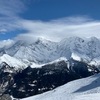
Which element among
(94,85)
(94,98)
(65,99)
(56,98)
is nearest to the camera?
(94,98)

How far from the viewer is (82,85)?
170500mm

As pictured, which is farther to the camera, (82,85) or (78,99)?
(82,85)

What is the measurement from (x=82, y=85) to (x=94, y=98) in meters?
63.3

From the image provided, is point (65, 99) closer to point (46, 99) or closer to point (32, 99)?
point (46, 99)

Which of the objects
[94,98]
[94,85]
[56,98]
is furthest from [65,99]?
[94,85]

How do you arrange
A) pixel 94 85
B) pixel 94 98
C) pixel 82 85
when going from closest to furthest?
pixel 94 98 → pixel 94 85 → pixel 82 85

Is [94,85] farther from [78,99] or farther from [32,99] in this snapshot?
[78,99]

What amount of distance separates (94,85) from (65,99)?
33.1m

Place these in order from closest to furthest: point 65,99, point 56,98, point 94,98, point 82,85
Answer: point 94,98, point 65,99, point 56,98, point 82,85

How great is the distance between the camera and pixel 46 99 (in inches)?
5714

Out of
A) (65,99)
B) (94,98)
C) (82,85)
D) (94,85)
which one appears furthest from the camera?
(82,85)

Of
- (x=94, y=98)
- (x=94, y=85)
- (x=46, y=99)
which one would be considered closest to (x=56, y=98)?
(x=46, y=99)

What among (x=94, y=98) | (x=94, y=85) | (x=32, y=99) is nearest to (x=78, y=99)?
(x=94, y=98)

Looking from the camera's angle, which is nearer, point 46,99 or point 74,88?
point 46,99
